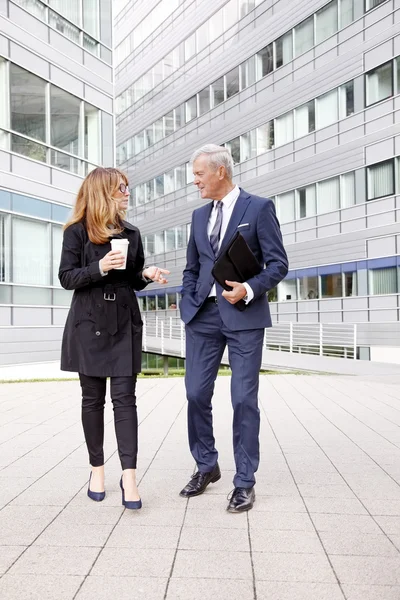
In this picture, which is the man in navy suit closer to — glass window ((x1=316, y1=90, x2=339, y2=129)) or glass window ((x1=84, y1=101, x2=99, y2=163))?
glass window ((x1=84, y1=101, x2=99, y2=163))

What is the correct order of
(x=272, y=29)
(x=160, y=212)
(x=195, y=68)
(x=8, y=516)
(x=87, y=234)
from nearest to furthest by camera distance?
(x=8, y=516) → (x=87, y=234) → (x=272, y=29) → (x=195, y=68) → (x=160, y=212)

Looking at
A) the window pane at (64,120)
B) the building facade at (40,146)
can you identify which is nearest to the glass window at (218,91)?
the building facade at (40,146)

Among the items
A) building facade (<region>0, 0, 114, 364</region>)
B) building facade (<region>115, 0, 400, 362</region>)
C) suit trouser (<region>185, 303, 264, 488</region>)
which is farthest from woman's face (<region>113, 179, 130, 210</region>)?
building facade (<region>115, 0, 400, 362</region>)

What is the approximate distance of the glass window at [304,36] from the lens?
84.3ft

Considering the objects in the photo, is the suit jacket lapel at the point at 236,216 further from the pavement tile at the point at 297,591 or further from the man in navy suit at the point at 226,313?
the pavement tile at the point at 297,591

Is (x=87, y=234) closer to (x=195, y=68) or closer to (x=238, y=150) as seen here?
(x=238, y=150)

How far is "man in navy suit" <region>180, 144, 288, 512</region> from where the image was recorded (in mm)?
4398

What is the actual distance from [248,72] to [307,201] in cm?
727

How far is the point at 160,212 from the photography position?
3775 cm

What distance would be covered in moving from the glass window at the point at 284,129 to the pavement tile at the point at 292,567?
24.7m

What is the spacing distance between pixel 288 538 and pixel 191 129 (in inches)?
1273

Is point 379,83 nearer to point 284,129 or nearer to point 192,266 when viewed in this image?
point 284,129

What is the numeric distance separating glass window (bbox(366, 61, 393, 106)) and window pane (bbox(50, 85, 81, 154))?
387 inches

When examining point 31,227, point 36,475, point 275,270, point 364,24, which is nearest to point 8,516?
point 36,475
